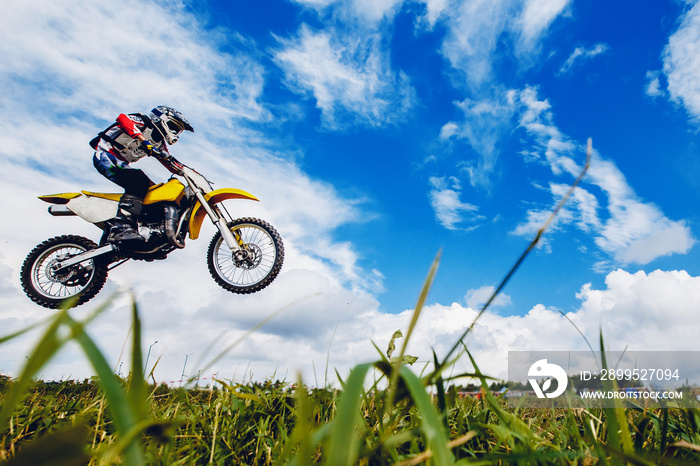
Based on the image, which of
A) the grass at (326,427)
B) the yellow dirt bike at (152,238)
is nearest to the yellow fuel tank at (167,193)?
the yellow dirt bike at (152,238)

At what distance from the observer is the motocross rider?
698 cm

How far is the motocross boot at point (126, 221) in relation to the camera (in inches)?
266

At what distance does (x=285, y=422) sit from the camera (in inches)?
67.6

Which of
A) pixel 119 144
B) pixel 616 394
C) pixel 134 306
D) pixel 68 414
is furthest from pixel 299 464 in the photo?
pixel 119 144

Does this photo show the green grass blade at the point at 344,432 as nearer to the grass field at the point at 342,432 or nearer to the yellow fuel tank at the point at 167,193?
the grass field at the point at 342,432

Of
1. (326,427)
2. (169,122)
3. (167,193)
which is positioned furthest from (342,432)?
(169,122)

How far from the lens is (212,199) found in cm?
721

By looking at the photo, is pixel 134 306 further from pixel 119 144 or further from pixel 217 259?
pixel 119 144

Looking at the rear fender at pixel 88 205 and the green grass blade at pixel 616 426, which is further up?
the rear fender at pixel 88 205

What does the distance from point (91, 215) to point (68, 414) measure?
19.4ft

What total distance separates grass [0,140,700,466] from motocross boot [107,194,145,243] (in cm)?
425

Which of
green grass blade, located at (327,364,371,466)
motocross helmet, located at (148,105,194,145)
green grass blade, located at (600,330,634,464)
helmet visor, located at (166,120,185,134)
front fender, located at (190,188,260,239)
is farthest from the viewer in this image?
helmet visor, located at (166,120,185,134)

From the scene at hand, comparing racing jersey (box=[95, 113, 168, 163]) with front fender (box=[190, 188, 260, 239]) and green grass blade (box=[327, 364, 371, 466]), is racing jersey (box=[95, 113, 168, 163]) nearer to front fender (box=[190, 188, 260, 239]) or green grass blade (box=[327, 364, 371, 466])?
front fender (box=[190, 188, 260, 239])

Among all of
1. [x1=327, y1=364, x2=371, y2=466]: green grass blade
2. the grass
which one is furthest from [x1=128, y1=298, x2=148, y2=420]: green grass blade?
[x1=327, y1=364, x2=371, y2=466]: green grass blade
